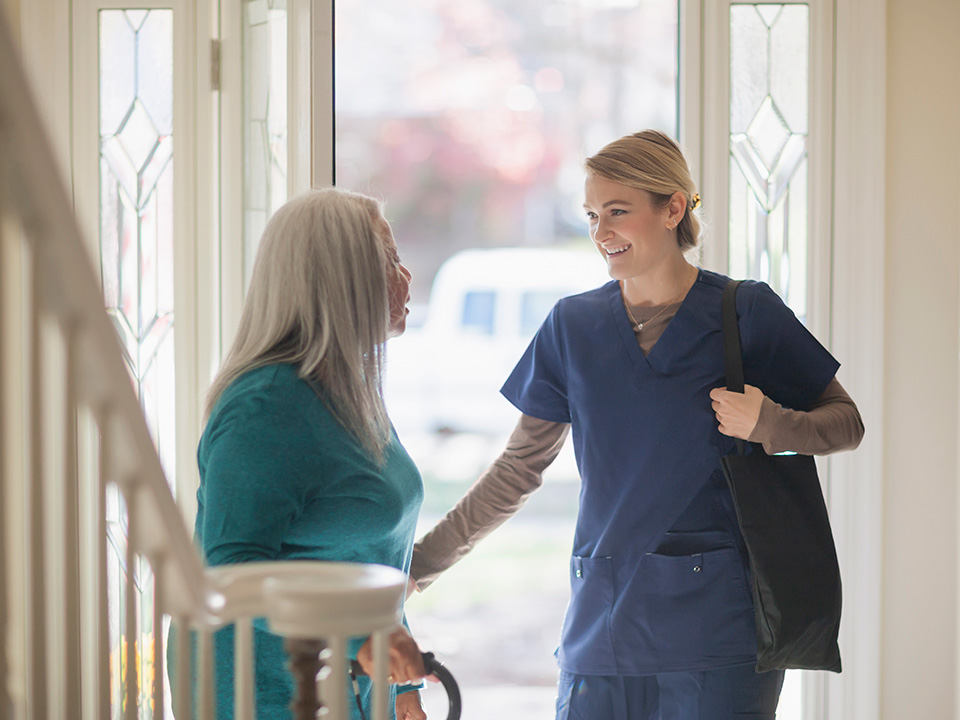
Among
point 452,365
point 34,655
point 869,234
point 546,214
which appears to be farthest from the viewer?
point 546,214

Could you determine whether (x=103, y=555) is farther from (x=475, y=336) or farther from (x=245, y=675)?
(x=475, y=336)

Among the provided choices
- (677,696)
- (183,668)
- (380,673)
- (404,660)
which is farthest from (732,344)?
(183,668)

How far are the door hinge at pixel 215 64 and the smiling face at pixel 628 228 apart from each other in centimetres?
107

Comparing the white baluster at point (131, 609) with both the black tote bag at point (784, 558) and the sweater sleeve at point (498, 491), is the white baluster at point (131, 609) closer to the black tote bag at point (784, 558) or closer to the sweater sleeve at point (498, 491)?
the sweater sleeve at point (498, 491)

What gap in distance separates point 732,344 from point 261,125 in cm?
131

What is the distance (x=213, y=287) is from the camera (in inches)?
92.4

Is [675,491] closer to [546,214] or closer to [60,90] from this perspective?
[60,90]

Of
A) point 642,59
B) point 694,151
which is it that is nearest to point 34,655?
point 694,151

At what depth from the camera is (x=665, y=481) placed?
1657 millimetres

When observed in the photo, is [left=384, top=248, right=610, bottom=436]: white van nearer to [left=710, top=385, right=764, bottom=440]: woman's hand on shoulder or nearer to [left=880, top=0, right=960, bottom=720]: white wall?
[left=880, top=0, right=960, bottom=720]: white wall

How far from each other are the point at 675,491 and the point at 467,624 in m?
3.29

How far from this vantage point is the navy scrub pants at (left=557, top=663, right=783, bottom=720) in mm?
1607

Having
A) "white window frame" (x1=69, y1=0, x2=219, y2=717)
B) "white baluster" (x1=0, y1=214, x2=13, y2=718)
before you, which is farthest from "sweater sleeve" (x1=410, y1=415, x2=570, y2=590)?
"white baluster" (x1=0, y1=214, x2=13, y2=718)

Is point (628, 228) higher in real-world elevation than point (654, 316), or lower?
higher
